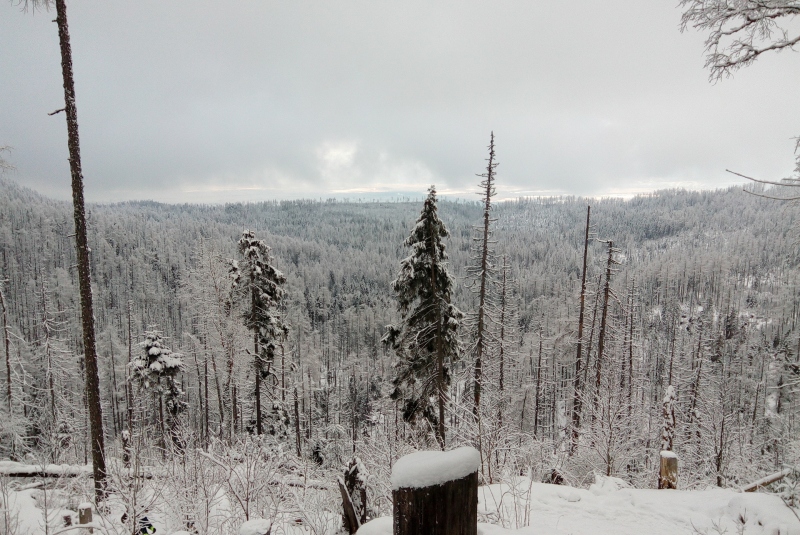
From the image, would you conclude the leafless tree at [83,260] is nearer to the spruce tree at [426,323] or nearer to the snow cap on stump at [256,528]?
the snow cap on stump at [256,528]

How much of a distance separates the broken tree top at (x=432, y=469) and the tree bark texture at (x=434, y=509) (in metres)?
0.02

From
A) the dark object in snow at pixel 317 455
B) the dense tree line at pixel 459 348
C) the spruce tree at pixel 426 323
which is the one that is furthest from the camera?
the dark object in snow at pixel 317 455

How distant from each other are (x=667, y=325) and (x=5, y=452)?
306ft

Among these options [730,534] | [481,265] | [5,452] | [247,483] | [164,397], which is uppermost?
[481,265]

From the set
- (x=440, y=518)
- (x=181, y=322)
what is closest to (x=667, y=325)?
(x=440, y=518)

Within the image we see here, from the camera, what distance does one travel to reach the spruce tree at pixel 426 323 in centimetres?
1263

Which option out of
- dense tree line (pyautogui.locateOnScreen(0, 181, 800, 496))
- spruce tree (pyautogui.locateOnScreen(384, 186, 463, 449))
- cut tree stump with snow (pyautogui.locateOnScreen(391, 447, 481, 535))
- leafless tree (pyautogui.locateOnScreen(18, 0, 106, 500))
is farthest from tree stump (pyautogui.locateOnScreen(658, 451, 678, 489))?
leafless tree (pyautogui.locateOnScreen(18, 0, 106, 500))

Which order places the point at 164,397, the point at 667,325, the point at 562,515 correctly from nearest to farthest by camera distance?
the point at 562,515, the point at 164,397, the point at 667,325

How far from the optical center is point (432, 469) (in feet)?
4.79

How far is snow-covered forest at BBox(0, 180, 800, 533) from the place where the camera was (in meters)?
8.84

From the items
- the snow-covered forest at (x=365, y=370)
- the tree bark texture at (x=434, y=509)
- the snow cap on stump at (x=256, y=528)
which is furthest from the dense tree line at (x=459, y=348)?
the tree bark texture at (x=434, y=509)

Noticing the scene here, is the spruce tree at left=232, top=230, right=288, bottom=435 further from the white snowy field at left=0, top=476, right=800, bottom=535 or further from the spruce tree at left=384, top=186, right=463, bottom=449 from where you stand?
the white snowy field at left=0, top=476, right=800, bottom=535

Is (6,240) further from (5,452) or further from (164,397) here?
(164,397)

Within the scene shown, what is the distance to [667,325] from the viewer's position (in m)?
73.9
